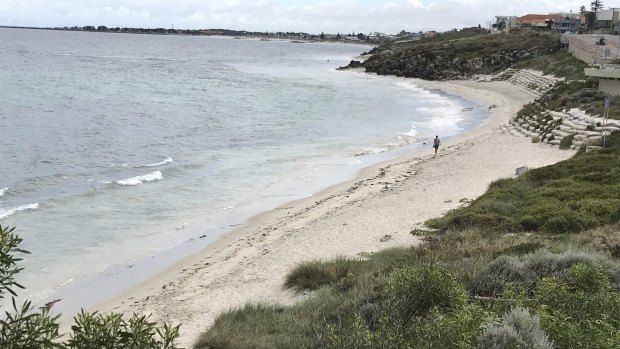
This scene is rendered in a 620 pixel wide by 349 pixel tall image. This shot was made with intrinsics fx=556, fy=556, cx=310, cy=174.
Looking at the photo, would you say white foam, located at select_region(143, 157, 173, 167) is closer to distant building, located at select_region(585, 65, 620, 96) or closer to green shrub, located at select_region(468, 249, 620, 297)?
green shrub, located at select_region(468, 249, 620, 297)

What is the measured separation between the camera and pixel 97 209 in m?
18.2

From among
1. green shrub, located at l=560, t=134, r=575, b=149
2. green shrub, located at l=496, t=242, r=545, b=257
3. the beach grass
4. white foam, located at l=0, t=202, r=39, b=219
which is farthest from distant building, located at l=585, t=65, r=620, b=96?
white foam, located at l=0, t=202, r=39, b=219

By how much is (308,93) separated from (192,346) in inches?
2067

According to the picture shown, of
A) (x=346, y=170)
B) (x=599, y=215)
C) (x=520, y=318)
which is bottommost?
(x=346, y=170)

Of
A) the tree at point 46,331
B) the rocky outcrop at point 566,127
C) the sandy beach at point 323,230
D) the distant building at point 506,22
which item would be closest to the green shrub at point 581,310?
the tree at point 46,331

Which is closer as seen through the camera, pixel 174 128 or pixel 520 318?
pixel 520 318

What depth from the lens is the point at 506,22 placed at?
Answer: 144 m

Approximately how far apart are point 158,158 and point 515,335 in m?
23.7

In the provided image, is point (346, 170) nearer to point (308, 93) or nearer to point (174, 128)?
point (174, 128)

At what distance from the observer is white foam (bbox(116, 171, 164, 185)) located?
2188cm

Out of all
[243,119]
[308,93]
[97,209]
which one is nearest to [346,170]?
[97,209]

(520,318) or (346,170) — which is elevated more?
(520,318)

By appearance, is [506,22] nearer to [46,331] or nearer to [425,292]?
[425,292]

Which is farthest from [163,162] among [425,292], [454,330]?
[454,330]
